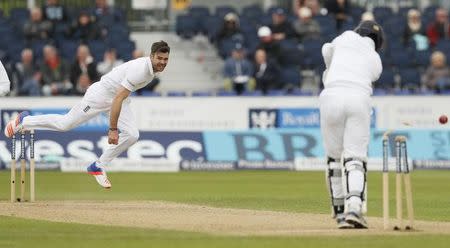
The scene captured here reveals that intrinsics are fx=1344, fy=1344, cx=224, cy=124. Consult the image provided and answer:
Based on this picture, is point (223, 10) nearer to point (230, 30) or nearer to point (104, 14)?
point (230, 30)

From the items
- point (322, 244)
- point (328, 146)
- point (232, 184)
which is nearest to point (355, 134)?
point (328, 146)

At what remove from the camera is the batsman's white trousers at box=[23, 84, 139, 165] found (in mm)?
16906

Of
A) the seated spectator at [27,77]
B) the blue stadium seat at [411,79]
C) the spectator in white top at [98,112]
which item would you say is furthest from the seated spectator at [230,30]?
the spectator in white top at [98,112]

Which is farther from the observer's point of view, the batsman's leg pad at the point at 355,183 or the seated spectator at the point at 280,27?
the seated spectator at the point at 280,27

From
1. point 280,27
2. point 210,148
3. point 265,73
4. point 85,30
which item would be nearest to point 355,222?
point 210,148

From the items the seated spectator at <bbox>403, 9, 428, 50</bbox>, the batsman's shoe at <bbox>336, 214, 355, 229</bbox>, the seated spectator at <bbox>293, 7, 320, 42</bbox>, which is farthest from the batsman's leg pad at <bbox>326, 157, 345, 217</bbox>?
the seated spectator at <bbox>403, 9, 428, 50</bbox>

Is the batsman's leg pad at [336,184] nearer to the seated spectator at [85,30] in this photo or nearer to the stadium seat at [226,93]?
the stadium seat at [226,93]

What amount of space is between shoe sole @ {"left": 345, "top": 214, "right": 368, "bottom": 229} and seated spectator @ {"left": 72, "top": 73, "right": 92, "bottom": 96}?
51.3 feet

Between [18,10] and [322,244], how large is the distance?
811 inches

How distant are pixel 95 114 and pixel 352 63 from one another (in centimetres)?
482

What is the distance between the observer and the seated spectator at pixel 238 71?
2862 cm

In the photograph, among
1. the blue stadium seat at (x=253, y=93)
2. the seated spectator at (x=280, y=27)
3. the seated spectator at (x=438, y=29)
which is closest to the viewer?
the blue stadium seat at (x=253, y=93)

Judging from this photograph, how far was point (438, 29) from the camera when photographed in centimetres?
3058

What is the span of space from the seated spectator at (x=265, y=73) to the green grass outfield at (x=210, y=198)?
3.46 metres
